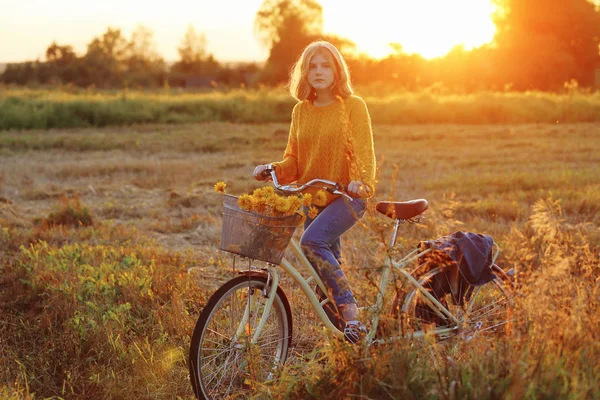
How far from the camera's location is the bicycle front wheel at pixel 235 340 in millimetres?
3709

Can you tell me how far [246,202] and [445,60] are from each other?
136ft

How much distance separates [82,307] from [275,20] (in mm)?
46189

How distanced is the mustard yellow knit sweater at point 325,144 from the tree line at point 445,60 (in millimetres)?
30626

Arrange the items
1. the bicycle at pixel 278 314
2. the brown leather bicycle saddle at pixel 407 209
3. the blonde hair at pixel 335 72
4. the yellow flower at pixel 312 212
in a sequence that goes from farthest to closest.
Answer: the blonde hair at pixel 335 72
the yellow flower at pixel 312 212
the brown leather bicycle saddle at pixel 407 209
the bicycle at pixel 278 314

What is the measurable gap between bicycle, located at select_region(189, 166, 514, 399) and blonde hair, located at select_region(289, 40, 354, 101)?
614 mm

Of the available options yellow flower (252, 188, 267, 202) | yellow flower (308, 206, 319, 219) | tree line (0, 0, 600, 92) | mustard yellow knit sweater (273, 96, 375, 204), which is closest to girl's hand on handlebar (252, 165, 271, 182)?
mustard yellow knit sweater (273, 96, 375, 204)

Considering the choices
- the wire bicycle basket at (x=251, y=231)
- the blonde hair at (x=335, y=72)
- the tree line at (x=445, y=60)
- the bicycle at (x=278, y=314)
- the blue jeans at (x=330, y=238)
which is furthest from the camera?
the tree line at (x=445, y=60)

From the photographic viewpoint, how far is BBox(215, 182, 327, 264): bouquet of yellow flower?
138 inches

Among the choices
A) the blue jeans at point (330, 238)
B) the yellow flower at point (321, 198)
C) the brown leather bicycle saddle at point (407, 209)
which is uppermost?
the yellow flower at point (321, 198)

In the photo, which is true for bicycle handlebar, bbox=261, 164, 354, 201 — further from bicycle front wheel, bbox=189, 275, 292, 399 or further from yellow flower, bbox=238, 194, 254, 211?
bicycle front wheel, bbox=189, 275, 292, 399

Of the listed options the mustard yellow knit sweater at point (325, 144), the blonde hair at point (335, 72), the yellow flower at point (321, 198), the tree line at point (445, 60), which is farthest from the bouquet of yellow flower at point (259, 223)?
the tree line at point (445, 60)

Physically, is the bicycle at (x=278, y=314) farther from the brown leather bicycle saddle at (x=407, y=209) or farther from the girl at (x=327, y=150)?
the girl at (x=327, y=150)

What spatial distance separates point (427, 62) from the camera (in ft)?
141

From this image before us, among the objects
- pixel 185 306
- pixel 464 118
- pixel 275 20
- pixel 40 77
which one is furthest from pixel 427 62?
pixel 185 306
